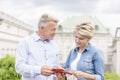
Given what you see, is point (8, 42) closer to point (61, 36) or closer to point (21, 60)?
point (61, 36)

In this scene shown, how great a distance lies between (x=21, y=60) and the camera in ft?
12.0

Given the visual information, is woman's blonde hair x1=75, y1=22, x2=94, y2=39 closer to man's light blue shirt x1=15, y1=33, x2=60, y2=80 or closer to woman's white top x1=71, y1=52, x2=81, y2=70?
woman's white top x1=71, y1=52, x2=81, y2=70

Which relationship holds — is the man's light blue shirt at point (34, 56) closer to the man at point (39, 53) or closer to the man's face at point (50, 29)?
the man at point (39, 53)

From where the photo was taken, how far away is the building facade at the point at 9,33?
4658cm

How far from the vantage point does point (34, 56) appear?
12.2 feet

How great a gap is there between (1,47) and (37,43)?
4295 cm

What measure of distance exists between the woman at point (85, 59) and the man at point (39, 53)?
0.20 metres

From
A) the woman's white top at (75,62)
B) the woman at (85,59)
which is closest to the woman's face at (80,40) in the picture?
the woman at (85,59)

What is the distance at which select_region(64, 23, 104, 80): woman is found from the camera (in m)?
3.53

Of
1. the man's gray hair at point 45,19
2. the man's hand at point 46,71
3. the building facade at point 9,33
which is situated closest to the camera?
the man's hand at point 46,71

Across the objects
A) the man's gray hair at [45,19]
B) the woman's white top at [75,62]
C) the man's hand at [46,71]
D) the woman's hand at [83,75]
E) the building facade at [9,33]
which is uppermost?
the building facade at [9,33]

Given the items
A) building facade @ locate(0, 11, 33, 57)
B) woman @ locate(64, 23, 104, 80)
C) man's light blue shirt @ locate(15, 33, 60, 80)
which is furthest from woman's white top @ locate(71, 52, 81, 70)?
building facade @ locate(0, 11, 33, 57)

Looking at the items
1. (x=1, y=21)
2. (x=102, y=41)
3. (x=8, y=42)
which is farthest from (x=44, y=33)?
(x=102, y=41)

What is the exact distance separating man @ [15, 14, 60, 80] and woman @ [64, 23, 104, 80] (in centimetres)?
20
